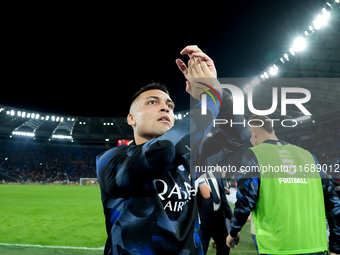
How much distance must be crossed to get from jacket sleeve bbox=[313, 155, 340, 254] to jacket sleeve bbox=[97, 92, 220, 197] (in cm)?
193

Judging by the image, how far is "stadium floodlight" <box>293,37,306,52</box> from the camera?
51.5ft

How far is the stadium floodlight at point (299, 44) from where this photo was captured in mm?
15702

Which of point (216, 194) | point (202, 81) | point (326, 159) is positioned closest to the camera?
point (202, 81)

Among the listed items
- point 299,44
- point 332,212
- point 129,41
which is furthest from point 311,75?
point 332,212

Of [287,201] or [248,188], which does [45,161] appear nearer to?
[248,188]

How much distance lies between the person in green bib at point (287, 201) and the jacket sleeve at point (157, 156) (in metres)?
1.50

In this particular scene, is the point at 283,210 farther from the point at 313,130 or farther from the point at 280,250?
the point at 313,130

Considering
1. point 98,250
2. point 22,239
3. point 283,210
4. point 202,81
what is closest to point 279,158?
point 283,210

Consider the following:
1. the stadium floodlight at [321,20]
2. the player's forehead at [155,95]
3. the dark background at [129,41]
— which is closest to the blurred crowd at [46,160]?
the dark background at [129,41]

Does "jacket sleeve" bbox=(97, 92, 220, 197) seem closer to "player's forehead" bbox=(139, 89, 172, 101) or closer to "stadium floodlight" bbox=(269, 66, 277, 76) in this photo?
"player's forehead" bbox=(139, 89, 172, 101)

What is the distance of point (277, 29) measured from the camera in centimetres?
1673

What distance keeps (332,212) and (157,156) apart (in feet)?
7.10

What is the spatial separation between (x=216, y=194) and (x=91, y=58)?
22487 mm

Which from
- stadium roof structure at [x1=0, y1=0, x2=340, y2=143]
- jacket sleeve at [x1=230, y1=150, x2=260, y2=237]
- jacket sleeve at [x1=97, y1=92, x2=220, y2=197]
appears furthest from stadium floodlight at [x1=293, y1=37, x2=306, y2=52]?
jacket sleeve at [x1=97, y1=92, x2=220, y2=197]
